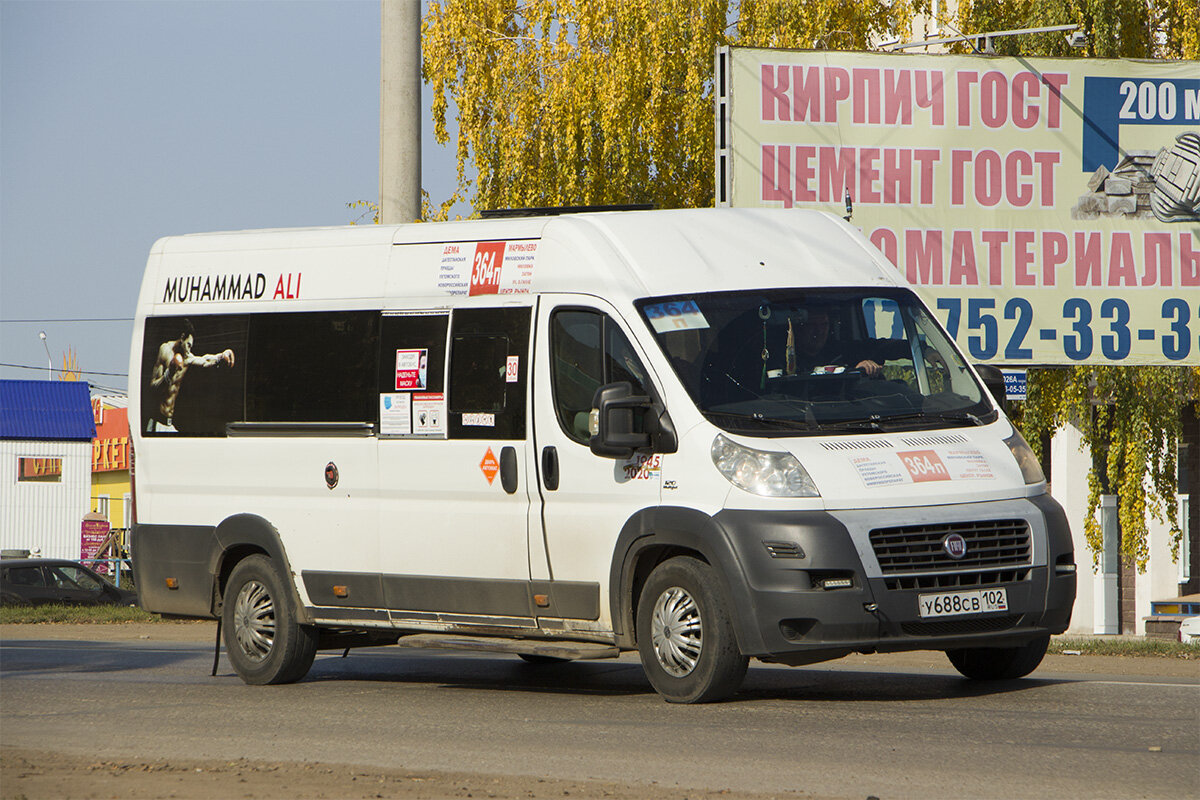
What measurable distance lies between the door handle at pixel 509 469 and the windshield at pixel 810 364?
45.3 inches

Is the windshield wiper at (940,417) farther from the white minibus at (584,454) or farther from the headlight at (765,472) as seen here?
the headlight at (765,472)

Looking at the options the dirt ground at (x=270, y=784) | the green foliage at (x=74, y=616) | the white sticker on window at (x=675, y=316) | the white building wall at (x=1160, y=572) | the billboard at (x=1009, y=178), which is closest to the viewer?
the dirt ground at (x=270, y=784)

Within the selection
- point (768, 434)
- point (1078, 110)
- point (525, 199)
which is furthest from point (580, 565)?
point (525, 199)

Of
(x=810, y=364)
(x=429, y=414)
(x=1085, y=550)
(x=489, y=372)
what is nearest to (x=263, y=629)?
(x=429, y=414)

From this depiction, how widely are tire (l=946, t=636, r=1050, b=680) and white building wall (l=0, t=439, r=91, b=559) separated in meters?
→ 50.4

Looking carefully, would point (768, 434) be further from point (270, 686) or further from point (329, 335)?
point (270, 686)

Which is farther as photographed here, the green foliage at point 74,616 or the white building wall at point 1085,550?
the white building wall at point 1085,550

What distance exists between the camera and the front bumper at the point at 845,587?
8469 mm

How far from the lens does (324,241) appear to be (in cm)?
1116

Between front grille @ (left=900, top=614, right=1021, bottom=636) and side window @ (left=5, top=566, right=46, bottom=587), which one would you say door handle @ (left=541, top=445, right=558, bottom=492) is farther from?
side window @ (left=5, top=566, right=46, bottom=587)

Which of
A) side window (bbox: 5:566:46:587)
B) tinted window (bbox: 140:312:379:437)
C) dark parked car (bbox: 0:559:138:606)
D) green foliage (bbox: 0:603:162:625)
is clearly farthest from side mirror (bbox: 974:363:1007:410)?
side window (bbox: 5:566:46:587)

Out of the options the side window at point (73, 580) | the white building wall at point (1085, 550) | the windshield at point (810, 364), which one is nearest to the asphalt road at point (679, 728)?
the windshield at point (810, 364)

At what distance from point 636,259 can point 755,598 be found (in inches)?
85.4

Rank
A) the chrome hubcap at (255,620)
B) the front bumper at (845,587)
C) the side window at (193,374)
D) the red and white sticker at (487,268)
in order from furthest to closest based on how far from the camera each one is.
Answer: the side window at (193,374) < the chrome hubcap at (255,620) < the red and white sticker at (487,268) < the front bumper at (845,587)
